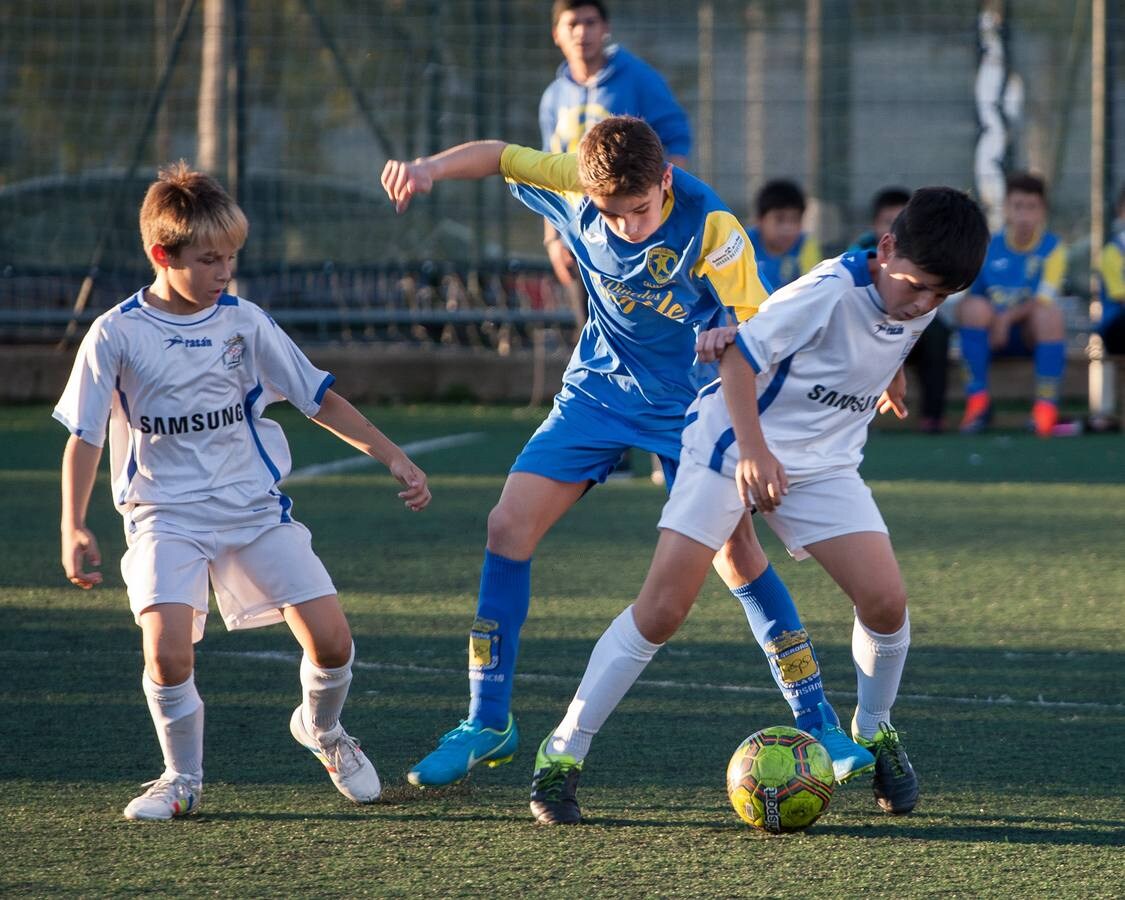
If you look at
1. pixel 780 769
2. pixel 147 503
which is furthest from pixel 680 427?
pixel 147 503

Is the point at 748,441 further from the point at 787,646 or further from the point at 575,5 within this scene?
the point at 575,5

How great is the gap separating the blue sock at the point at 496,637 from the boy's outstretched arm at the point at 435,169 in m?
0.83

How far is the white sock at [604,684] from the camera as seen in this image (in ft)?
11.2

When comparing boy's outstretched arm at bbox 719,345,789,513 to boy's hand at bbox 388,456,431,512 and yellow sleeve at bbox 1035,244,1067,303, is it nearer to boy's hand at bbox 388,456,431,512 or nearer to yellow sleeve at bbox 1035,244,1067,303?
boy's hand at bbox 388,456,431,512

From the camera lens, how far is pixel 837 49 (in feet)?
40.0

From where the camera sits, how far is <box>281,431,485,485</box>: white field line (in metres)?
8.17

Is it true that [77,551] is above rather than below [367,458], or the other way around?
above

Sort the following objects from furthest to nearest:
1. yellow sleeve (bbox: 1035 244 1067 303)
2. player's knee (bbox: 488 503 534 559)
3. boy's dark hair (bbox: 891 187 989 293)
A: 1. yellow sleeve (bbox: 1035 244 1067 303)
2. player's knee (bbox: 488 503 534 559)
3. boy's dark hair (bbox: 891 187 989 293)

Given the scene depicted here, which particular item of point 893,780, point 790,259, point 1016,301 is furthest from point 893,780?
point 1016,301

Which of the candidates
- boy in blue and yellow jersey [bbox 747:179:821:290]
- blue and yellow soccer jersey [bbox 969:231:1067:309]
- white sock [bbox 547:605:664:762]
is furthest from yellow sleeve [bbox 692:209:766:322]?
blue and yellow soccer jersey [bbox 969:231:1067:309]

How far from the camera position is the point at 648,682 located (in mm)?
4383

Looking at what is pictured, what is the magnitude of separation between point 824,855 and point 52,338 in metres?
9.19

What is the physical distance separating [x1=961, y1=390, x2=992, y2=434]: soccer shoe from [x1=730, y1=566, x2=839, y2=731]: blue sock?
6.53 m

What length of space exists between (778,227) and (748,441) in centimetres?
628
